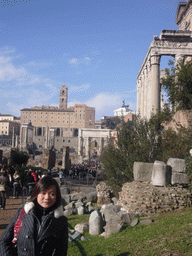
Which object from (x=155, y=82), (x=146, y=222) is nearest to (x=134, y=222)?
(x=146, y=222)

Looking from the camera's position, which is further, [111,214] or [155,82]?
[155,82]

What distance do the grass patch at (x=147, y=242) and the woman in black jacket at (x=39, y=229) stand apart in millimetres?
2586

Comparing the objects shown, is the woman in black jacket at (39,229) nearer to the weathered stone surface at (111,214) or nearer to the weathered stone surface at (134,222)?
the weathered stone surface at (134,222)

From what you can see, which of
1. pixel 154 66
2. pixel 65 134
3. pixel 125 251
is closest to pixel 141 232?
pixel 125 251

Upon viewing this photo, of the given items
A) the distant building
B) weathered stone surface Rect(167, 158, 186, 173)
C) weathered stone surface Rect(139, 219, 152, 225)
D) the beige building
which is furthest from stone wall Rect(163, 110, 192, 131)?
the beige building

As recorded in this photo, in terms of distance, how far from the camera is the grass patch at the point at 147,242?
14.0 feet

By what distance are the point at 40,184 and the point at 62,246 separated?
1.93 ft

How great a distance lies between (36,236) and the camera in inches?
85.2

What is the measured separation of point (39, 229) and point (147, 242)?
3157mm

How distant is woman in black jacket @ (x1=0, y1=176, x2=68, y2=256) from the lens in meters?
2.13

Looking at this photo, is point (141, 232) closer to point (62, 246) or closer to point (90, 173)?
point (62, 246)

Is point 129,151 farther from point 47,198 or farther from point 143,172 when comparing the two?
point 47,198

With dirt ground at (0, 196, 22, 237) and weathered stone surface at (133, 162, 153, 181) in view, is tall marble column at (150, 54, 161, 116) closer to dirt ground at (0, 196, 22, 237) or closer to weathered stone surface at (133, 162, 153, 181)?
weathered stone surface at (133, 162, 153, 181)

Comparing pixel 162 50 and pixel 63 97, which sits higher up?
pixel 63 97
